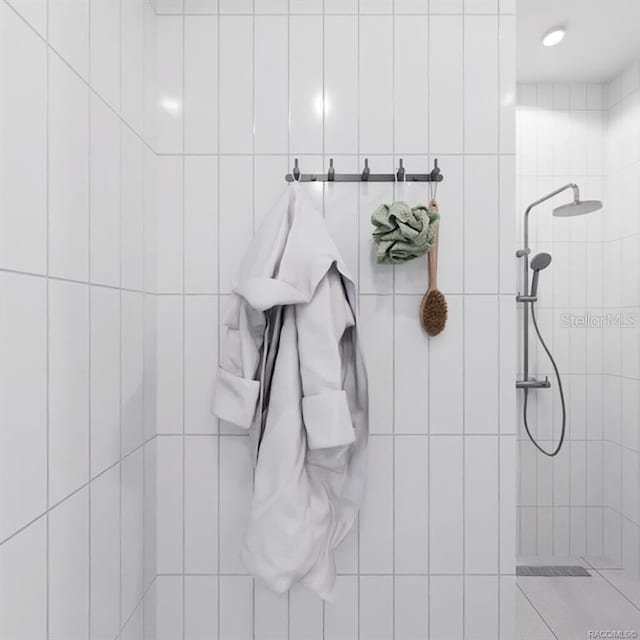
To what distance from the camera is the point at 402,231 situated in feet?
3.91

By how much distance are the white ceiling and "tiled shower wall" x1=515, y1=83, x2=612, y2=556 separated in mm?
48

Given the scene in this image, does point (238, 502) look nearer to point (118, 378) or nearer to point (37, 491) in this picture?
point (118, 378)

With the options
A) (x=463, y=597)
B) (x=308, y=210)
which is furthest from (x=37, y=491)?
(x=463, y=597)

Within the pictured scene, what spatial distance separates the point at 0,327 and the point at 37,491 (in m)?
0.26

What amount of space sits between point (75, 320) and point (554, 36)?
1585mm

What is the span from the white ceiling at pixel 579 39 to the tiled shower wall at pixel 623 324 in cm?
7

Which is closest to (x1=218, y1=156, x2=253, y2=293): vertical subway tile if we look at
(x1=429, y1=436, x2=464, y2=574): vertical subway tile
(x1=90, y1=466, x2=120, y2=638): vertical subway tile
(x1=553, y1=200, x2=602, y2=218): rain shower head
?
(x1=90, y1=466, x2=120, y2=638): vertical subway tile

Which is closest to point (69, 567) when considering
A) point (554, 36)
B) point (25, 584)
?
point (25, 584)

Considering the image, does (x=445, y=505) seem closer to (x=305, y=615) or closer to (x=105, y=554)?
(x=305, y=615)

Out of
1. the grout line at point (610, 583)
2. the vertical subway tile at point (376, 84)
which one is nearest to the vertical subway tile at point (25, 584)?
the vertical subway tile at point (376, 84)

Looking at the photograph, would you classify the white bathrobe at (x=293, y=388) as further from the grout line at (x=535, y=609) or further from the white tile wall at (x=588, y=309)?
the white tile wall at (x=588, y=309)

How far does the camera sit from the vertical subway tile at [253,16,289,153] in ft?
4.36

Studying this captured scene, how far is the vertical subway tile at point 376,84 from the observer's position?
4.35 ft

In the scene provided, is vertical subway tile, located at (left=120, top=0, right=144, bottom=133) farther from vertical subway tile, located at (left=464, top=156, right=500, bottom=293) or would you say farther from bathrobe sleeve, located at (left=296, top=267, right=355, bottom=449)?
vertical subway tile, located at (left=464, top=156, right=500, bottom=293)
